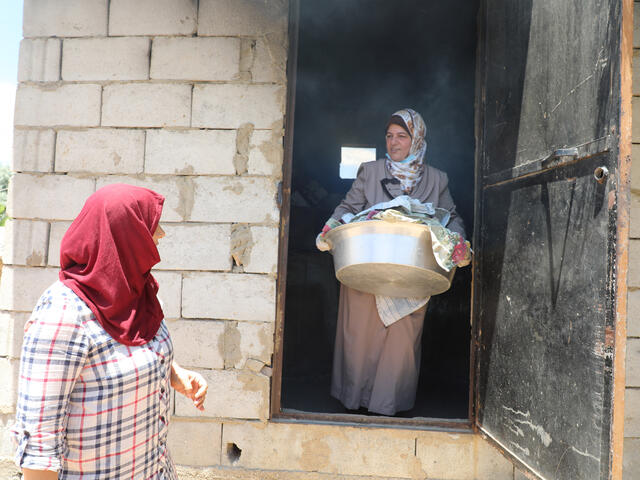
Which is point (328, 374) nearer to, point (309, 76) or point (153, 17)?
point (153, 17)

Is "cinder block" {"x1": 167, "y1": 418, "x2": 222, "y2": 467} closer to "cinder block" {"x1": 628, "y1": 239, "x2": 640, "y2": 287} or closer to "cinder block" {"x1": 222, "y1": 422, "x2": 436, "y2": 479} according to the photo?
"cinder block" {"x1": 222, "y1": 422, "x2": 436, "y2": 479}

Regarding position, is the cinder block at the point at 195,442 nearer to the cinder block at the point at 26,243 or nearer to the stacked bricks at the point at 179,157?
the stacked bricks at the point at 179,157

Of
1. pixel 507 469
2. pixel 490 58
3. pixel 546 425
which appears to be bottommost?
pixel 507 469

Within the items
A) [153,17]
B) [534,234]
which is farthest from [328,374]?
[153,17]

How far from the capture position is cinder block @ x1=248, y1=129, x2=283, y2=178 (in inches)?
119

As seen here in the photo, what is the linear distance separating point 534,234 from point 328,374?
2.81 metres

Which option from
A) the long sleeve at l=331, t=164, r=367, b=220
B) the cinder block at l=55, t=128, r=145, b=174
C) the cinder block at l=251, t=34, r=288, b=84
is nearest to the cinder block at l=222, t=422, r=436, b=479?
the long sleeve at l=331, t=164, r=367, b=220

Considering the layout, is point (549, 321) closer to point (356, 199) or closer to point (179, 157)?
point (356, 199)

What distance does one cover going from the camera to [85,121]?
3105 millimetres

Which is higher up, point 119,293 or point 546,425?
point 119,293

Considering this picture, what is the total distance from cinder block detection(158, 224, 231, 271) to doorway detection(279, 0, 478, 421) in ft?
4.87

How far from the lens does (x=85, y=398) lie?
1.43 m

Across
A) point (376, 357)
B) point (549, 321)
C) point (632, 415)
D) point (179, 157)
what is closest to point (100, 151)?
point (179, 157)

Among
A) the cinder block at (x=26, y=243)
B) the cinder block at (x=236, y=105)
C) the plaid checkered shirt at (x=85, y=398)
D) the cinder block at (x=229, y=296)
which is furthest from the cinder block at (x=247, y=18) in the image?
the plaid checkered shirt at (x=85, y=398)
